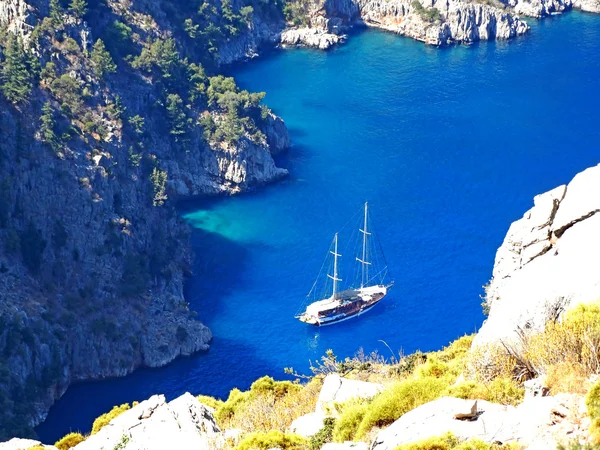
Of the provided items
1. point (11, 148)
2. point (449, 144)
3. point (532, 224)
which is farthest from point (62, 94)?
point (532, 224)

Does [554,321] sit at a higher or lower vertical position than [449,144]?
higher

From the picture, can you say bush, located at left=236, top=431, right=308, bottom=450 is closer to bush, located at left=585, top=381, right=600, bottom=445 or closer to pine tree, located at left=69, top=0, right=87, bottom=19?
bush, located at left=585, top=381, right=600, bottom=445

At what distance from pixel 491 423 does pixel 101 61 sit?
80.4 m

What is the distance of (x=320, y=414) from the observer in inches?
1540

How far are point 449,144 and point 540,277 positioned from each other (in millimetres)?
87657

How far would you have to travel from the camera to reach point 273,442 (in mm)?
35031

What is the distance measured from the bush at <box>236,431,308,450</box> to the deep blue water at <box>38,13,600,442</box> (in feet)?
112

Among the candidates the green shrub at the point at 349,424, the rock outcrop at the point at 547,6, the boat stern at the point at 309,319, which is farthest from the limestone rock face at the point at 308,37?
the green shrub at the point at 349,424

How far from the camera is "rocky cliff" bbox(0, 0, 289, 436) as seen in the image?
81812 millimetres

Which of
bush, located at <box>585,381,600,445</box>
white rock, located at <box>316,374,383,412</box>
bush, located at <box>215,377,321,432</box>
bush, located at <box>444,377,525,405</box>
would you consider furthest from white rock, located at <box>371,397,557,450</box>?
bush, located at <box>215,377,321,432</box>

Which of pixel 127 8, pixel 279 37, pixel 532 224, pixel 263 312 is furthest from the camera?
pixel 279 37

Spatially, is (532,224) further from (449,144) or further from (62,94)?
(449,144)

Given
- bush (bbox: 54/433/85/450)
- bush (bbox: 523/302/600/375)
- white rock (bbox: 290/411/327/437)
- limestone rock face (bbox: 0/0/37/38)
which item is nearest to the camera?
bush (bbox: 523/302/600/375)

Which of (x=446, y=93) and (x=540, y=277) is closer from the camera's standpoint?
(x=540, y=277)
